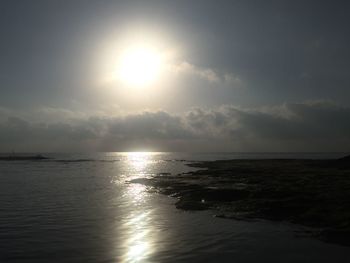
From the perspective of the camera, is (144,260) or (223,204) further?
(223,204)

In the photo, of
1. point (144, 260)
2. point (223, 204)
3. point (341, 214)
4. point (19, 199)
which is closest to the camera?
point (144, 260)

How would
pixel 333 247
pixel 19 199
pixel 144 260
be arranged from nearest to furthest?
pixel 144 260 < pixel 333 247 < pixel 19 199

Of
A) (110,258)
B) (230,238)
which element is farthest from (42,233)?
(230,238)

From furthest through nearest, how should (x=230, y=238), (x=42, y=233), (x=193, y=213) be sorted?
(x=193, y=213) < (x=42, y=233) < (x=230, y=238)

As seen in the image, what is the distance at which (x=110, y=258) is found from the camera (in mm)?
14305

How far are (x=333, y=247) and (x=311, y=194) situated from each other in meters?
13.3

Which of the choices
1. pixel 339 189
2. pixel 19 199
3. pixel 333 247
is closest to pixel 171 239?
pixel 333 247

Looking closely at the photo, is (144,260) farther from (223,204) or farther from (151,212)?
(223,204)

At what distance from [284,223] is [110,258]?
11629 mm

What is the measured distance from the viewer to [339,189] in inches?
1182

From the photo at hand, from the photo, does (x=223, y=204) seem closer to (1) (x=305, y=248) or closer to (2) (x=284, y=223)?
(2) (x=284, y=223)

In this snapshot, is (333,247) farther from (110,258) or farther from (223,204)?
(223,204)

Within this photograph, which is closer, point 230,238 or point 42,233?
point 230,238

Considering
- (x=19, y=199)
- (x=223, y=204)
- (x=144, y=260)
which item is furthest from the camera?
(x=19, y=199)
